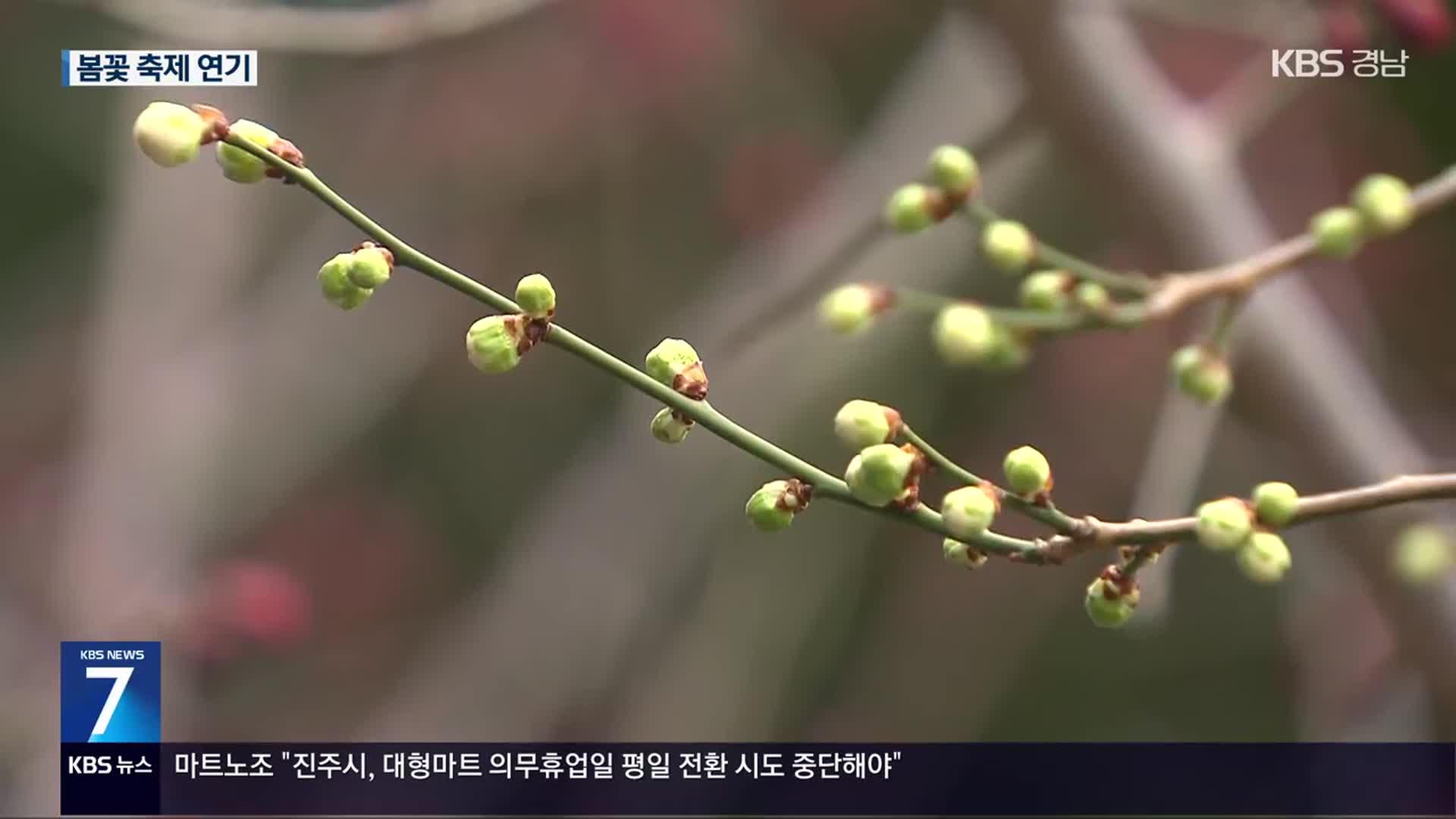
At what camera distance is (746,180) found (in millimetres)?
809

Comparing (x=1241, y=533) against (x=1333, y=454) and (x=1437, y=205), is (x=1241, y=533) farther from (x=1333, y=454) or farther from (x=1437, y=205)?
(x=1333, y=454)

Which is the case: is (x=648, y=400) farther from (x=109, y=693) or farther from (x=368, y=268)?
(x=368, y=268)

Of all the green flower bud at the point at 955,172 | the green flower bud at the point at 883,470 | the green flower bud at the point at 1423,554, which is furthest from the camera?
the green flower bud at the point at 1423,554

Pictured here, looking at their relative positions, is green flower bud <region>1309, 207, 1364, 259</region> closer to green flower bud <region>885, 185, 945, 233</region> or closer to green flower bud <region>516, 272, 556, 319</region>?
green flower bud <region>885, 185, 945, 233</region>

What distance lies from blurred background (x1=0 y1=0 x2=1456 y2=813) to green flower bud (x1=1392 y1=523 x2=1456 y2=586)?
0.04ft

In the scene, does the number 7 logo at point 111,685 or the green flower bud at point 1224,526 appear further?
the number 7 logo at point 111,685

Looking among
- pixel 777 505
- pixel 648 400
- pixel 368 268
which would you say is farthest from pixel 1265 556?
pixel 648 400

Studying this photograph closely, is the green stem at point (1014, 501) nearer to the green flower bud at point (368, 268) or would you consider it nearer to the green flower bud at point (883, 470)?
the green flower bud at point (883, 470)

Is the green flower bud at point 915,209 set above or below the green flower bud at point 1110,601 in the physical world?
above

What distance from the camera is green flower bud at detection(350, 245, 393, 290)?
29 cm

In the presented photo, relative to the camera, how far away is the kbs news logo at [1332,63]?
0.67 meters

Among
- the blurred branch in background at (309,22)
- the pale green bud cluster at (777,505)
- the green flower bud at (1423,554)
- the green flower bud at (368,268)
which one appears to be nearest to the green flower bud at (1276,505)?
the pale green bud cluster at (777,505)

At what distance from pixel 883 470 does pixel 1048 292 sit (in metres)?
0.22

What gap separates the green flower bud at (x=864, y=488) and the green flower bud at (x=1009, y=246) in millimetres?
216
